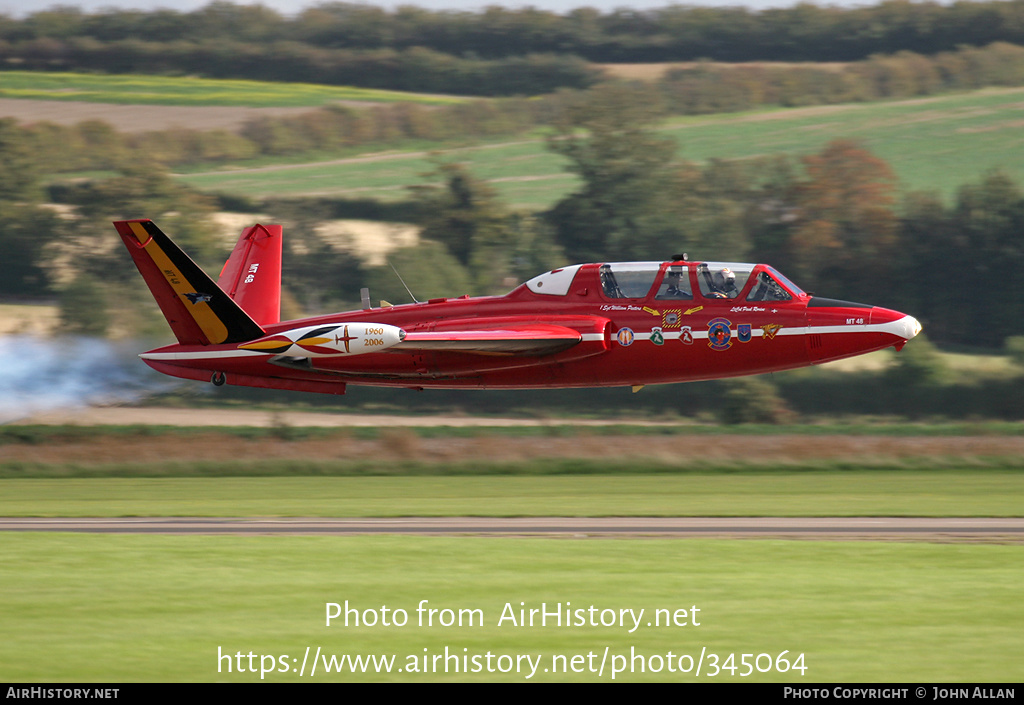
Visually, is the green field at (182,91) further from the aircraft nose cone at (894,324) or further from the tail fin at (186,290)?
the aircraft nose cone at (894,324)

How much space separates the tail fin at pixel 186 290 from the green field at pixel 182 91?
89.7 metres

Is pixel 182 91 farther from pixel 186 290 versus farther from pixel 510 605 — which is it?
pixel 510 605

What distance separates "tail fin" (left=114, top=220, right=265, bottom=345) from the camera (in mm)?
26766

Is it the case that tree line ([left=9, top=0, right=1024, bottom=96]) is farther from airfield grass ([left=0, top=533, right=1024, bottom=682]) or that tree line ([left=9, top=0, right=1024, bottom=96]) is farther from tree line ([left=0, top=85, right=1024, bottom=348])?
airfield grass ([left=0, top=533, right=1024, bottom=682])

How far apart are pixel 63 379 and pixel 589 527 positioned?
64.3 feet

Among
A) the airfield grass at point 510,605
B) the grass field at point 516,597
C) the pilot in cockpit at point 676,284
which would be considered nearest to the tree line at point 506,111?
the grass field at point 516,597

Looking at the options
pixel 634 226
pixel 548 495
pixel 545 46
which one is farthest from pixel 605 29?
pixel 548 495

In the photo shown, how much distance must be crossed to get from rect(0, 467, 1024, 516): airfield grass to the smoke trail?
3346 millimetres

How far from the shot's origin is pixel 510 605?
17.1 metres

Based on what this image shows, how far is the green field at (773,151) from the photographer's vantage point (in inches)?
3868
